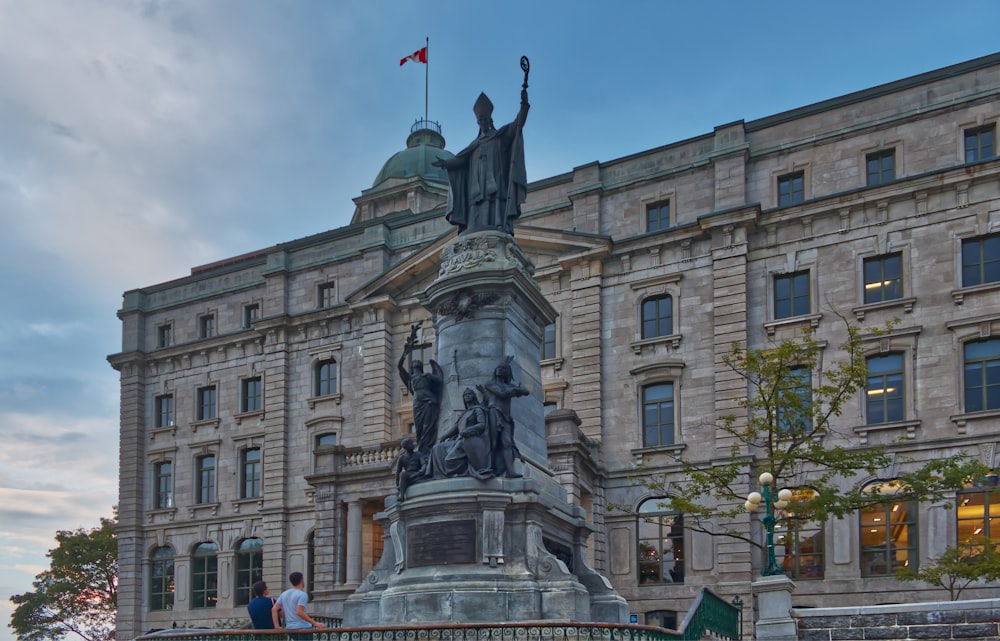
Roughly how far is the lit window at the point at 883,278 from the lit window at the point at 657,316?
7.11 metres

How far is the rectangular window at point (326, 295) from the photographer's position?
164 ft

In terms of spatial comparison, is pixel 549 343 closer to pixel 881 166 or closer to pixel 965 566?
pixel 881 166

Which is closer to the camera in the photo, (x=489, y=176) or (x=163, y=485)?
(x=489, y=176)

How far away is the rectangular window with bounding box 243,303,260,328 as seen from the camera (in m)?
52.2

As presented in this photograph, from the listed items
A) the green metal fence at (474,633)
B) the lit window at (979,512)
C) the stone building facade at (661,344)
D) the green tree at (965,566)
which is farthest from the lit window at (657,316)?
the green metal fence at (474,633)

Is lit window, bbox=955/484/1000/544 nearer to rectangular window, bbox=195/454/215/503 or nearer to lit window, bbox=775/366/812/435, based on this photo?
lit window, bbox=775/366/812/435

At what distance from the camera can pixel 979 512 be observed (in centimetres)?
3419

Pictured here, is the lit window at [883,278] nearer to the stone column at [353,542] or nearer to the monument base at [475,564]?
the stone column at [353,542]

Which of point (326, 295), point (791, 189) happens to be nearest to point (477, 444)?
point (791, 189)

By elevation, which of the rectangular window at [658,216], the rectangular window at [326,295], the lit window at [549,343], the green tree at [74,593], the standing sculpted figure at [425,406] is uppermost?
the rectangular window at [658,216]

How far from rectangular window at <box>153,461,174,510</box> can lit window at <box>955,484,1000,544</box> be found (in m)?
35.4

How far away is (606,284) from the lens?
1676 inches

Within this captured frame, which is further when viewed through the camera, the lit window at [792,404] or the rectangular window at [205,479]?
the rectangular window at [205,479]

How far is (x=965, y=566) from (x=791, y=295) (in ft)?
41.5
